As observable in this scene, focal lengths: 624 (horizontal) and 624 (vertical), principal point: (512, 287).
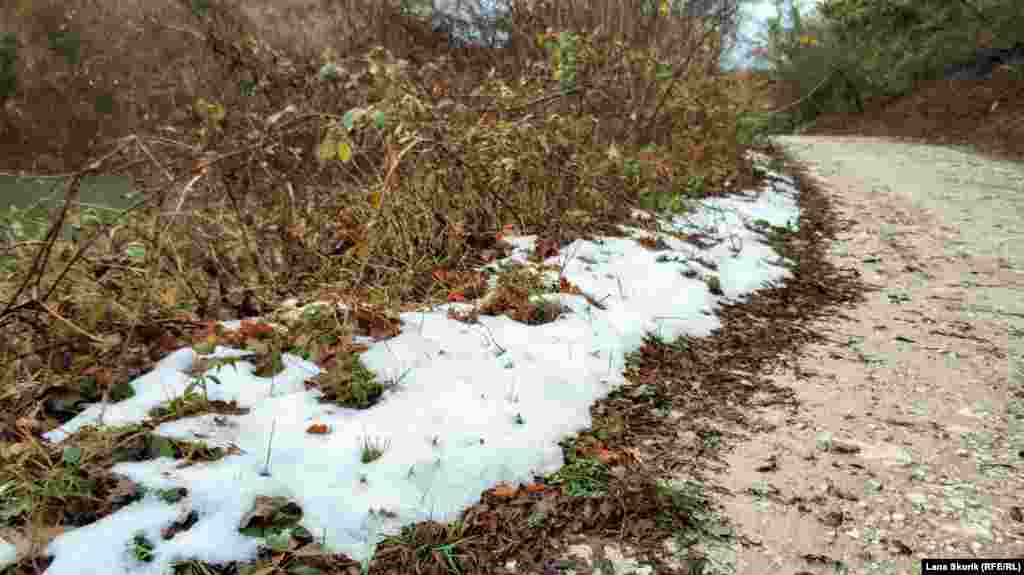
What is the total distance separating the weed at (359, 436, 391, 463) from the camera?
2.11m

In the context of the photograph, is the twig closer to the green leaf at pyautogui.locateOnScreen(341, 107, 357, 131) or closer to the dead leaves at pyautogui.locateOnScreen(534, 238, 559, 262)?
the green leaf at pyautogui.locateOnScreen(341, 107, 357, 131)

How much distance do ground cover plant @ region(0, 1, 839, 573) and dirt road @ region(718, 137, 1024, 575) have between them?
451 millimetres

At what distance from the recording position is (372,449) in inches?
84.0

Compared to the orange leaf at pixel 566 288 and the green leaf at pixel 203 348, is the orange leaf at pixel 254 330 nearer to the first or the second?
the green leaf at pixel 203 348

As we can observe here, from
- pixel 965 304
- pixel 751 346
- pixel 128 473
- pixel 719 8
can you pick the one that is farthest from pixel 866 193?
pixel 128 473

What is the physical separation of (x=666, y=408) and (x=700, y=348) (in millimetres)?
743

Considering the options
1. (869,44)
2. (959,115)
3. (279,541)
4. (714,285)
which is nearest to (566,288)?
(714,285)

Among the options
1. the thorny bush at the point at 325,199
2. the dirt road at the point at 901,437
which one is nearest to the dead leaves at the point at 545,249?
the thorny bush at the point at 325,199

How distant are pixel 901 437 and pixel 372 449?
209 cm

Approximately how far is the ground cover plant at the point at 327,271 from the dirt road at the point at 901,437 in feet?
1.48

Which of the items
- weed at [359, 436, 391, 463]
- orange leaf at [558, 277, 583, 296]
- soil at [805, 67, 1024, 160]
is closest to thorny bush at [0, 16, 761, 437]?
orange leaf at [558, 277, 583, 296]

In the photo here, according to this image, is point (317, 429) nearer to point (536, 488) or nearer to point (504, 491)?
point (504, 491)

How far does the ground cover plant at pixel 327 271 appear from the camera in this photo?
6.75 ft

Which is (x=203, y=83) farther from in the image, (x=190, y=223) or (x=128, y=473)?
(x=128, y=473)
